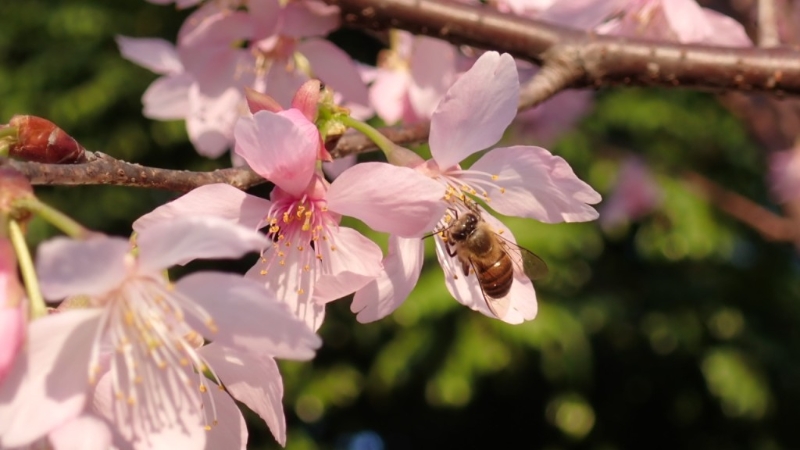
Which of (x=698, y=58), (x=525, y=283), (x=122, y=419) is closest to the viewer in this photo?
(x=122, y=419)

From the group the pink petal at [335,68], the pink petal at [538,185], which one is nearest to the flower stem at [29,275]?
the pink petal at [538,185]

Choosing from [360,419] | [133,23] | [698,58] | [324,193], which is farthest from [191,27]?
[360,419]

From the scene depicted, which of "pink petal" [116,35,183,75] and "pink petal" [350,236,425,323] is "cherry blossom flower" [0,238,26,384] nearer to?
"pink petal" [350,236,425,323]

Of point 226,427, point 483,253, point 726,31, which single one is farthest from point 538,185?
point 726,31

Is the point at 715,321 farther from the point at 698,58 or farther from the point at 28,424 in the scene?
the point at 28,424

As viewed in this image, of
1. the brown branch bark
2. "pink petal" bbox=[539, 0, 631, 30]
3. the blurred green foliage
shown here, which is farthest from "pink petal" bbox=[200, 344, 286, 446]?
the blurred green foliage

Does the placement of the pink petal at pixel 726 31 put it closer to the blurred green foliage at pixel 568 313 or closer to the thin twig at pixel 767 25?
the thin twig at pixel 767 25

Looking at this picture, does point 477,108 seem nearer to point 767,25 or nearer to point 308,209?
point 308,209
